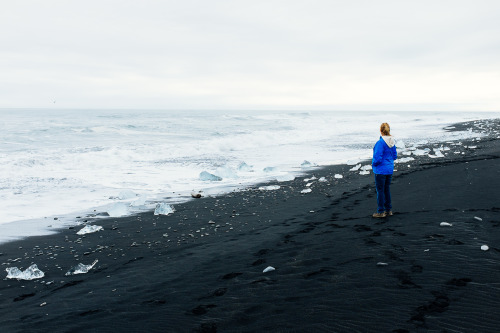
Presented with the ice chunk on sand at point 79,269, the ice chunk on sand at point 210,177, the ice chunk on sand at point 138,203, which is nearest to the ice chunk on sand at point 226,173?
the ice chunk on sand at point 210,177

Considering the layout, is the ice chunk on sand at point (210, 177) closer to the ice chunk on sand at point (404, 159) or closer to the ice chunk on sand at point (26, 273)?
the ice chunk on sand at point (404, 159)

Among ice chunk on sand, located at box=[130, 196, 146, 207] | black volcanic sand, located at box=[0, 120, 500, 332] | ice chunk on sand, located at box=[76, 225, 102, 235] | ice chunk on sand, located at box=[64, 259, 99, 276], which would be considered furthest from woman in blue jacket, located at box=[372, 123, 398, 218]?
ice chunk on sand, located at box=[130, 196, 146, 207]

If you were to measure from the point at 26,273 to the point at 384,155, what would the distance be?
625 cm

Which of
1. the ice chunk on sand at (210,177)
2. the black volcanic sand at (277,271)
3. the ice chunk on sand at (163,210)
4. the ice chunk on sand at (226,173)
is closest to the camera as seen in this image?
the black volcanic sand at (277,271)

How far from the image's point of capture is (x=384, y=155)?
22.7 ft

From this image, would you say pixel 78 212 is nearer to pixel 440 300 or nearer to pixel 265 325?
pixel 265 325

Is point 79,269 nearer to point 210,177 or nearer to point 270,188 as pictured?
point 270,188

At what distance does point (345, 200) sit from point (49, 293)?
251 inches

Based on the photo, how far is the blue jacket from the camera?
22.5 ft

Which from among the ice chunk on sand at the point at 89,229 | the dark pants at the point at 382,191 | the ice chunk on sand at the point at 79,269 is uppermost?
the dark pants at the point at 382,191

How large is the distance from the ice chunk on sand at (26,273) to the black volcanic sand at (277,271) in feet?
0.42

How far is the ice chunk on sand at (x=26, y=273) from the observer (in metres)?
5.14

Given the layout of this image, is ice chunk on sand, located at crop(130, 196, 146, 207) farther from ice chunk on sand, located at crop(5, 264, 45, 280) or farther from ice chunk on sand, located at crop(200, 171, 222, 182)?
ice chunk on sand, located at crop(5, 264, 45, 280)

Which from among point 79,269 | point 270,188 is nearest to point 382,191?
point 270,188
